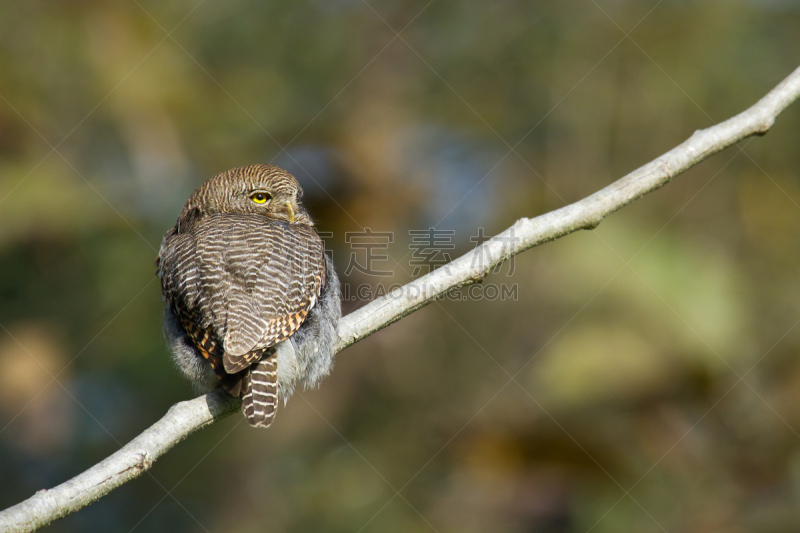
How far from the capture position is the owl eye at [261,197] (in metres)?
5.35

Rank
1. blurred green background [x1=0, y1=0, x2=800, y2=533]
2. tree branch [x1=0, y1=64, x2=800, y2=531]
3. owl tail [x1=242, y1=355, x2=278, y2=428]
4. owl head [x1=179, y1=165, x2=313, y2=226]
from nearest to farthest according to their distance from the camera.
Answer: owl tail [x1=242, y1=355, x2=278, y2=428] → tree branch [x1=0, y1=64, x2=800, y2=531] → owl head [x1=179, y1=165, x2=313, y2=226] → blurred green background [x1=0, y1=0, x2=800, y2=533]

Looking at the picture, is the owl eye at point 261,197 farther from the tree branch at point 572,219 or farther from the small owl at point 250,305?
the tree branch at point 572,219

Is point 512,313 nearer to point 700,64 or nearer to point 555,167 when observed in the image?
point 555,167

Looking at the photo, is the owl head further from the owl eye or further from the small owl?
the small owl

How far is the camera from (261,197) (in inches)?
212

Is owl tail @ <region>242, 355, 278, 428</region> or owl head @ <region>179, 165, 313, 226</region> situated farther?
owl head @ <region>179, 165, 313, 226</region>

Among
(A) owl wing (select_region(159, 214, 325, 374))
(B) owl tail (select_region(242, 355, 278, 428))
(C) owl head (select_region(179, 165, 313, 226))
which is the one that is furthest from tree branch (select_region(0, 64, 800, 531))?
(C) owl head (select_region(179, 165, 313, 226))

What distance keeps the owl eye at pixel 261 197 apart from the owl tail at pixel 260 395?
5.80 ft

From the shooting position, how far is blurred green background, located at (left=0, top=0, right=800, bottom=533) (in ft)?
25.5

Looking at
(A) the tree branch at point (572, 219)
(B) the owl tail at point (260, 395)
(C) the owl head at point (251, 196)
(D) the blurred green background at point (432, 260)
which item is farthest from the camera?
(D) the blurred green background at point (432, 260)

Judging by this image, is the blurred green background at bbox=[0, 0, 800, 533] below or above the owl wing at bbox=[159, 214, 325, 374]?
below

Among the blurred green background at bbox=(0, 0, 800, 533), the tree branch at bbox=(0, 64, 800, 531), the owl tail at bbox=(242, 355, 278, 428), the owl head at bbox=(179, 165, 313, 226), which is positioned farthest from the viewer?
the blurred green background at bbox=(0, 0, 800, 533)

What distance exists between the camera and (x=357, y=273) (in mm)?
8719

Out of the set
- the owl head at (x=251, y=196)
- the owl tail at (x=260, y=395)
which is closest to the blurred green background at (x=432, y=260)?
the owl head at (x=251, y=196)
